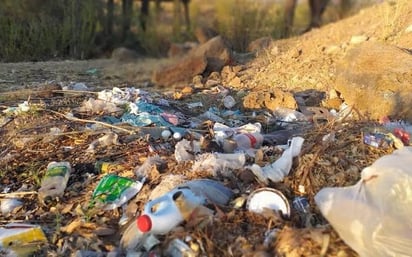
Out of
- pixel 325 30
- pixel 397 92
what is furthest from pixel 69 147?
pixel 325 30

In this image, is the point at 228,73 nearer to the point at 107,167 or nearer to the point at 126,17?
the point at 107,167

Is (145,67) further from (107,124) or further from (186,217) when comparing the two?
(186,217)

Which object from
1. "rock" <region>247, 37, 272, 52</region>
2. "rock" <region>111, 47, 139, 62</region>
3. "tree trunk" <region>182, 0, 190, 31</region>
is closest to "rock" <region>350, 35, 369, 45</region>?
"rock" <region>247, 37, 272, 52</region>

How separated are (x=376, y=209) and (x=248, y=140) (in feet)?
3.90

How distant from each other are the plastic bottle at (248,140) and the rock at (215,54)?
107 inches

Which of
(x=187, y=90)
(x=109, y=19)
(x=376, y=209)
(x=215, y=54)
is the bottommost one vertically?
(x=109, y=19)

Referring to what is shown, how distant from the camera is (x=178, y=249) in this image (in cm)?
263

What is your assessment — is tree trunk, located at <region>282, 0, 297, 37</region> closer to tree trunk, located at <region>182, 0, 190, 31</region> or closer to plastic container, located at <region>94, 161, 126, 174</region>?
tree trunk, located at <region>182, 0, 190, 31</region>

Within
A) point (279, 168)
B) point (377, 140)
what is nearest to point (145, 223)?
point (279, 168)

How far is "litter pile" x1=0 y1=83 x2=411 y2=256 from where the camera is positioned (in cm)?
268

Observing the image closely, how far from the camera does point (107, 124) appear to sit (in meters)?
3.96

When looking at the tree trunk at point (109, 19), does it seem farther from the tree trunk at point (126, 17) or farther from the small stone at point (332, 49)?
the small stone at point (332, 49)

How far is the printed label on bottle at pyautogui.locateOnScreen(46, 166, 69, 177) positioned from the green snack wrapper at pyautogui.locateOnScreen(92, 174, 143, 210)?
10.3 inches

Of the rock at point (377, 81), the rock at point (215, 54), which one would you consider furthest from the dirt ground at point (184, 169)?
the rock at point (215, 54)
